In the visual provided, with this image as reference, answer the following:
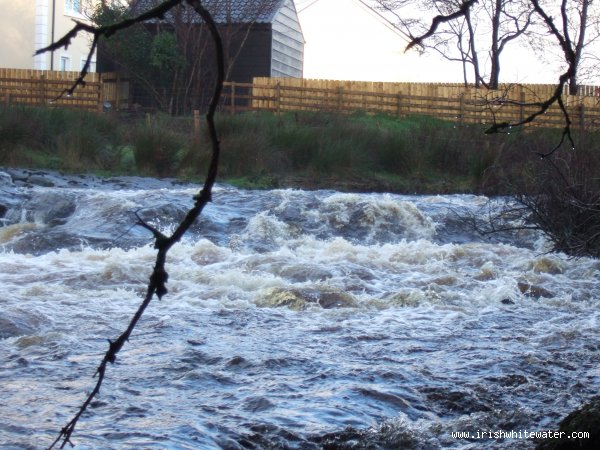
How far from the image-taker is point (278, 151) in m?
19.5

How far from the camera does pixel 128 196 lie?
49.0 feet

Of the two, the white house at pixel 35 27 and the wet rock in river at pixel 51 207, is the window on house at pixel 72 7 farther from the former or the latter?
the wet rock in river at pixel 51 207

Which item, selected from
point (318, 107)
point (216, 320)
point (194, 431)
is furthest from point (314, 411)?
point (318, 107)

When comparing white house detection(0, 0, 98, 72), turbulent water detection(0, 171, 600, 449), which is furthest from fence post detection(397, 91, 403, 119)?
turbulent water detection(0, 171, 600, 449)

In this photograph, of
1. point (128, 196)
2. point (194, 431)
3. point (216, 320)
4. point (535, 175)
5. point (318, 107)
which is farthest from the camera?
point (318, 107)

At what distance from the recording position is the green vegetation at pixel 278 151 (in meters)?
18.4

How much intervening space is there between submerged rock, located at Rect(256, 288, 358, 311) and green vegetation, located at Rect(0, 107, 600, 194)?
347 inches

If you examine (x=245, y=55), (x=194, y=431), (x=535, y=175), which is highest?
(x=245, y=55)

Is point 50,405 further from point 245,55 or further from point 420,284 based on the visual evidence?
point 245,55

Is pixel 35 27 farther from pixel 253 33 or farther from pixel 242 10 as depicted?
pixel 253 33

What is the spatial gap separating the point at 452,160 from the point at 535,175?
850 centimetres

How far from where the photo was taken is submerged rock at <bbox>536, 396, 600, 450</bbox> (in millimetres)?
3037

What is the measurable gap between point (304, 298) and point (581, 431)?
5858 mm

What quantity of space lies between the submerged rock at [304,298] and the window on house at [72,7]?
84.8ft
